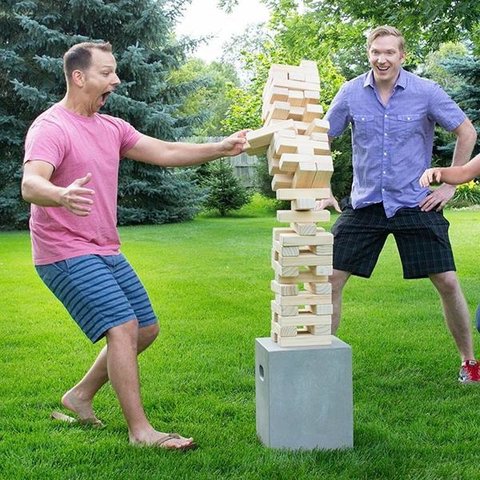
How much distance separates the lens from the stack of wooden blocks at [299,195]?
3768 mm

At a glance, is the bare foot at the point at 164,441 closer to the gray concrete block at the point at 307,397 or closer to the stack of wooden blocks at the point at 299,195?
the gray concrete block at the point at 307,397

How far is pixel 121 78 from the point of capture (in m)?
19.5

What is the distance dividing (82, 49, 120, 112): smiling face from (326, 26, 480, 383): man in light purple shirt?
1.45m

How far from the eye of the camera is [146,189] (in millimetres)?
19125

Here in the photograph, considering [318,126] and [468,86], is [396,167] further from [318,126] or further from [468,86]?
[468,86]

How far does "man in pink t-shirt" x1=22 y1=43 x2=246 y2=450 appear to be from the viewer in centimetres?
372

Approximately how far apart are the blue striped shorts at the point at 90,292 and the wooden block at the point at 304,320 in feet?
2.19

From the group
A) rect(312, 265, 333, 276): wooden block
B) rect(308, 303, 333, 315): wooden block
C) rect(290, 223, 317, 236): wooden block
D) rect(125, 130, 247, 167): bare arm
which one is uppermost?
rect(125, 130, 247, 167): bare arm

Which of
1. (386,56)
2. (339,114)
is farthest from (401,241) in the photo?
(386,56)

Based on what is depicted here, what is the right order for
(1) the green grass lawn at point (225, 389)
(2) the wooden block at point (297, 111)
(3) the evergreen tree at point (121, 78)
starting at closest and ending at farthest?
(1) the green grass lawn at point (225, 389) < (2) the wooden block at point (297, 111) < (3) the evergreen tree at point (121, 78)

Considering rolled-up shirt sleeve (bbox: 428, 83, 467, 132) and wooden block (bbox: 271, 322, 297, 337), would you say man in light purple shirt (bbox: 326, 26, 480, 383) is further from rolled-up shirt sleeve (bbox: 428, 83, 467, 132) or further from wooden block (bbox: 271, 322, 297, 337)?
wooden block (bbox: 271, 322, 297, 337)

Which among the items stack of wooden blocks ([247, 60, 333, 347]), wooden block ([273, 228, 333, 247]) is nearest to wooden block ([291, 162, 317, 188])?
stack of wooden blocks ([247, 60, 333, 347])

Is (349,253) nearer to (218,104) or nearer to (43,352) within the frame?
(43,352)

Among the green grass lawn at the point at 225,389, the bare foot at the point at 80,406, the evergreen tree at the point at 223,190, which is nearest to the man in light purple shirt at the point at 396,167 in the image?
the green grass lawn at the point at 225,389
